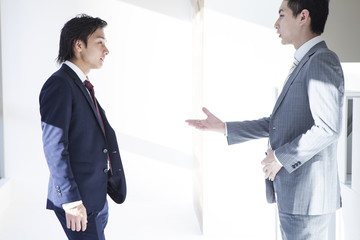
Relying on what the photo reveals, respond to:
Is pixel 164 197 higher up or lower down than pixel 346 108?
lower down

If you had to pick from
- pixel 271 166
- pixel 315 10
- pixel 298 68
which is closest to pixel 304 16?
pixel 315 10

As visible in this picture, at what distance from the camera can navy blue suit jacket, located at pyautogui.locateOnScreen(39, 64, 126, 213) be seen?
6.36 feet

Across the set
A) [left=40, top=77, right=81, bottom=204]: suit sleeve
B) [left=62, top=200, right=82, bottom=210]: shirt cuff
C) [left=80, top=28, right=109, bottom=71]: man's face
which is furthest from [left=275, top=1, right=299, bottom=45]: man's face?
[left=62, top=200, right=82, bottom=210]: shirt cuff

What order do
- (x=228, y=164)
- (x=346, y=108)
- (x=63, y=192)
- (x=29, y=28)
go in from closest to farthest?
(x=63, y=192)
(x=346, y=108)
(x=228, y=164)
(x=29, y=28)

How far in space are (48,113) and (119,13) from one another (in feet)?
10.8

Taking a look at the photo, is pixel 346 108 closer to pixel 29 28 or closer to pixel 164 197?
pixel 164 197

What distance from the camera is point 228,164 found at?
3.66 meters

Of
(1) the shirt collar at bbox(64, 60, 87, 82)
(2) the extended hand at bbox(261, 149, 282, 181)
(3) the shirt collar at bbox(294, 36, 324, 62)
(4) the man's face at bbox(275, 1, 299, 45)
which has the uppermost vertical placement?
(4) the man's face at bbox(275, 1, 299, 45)

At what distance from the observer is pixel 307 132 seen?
1.85 metres

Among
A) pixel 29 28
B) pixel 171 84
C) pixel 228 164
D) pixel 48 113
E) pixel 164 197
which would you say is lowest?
pixel 164 197

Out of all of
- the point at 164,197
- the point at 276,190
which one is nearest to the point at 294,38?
the point at 276,190

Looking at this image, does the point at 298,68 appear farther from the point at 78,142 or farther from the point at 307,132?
the point at 78,142

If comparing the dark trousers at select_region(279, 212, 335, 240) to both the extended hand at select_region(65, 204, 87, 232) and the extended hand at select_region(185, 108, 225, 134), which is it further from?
the extended hand at select_region(65, 204, 87, 232)

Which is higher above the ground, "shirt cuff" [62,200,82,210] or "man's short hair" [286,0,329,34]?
"man's short hair" [286,0,329,34]
